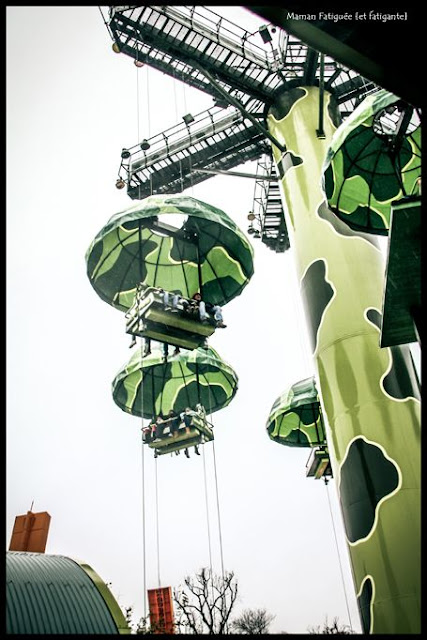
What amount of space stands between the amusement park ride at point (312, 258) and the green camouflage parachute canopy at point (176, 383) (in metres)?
0.06

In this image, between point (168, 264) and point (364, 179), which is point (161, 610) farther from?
point (364, 179)

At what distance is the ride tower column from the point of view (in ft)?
37.4

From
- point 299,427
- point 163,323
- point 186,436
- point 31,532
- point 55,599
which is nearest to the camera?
point 55,599

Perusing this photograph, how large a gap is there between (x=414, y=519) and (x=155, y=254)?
36.5ft

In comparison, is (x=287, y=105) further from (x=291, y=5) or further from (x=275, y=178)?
(x=291, y=5)

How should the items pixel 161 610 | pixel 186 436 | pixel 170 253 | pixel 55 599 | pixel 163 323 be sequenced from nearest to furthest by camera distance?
pixel 55 599, pixel 163 323, pixel 186 436, pixel 170 253, pixel 161 610

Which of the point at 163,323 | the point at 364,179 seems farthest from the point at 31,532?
the point at 364,179

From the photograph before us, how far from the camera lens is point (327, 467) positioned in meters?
19.7

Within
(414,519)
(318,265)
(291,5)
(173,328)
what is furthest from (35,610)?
(291,5)

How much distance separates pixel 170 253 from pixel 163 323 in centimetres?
572

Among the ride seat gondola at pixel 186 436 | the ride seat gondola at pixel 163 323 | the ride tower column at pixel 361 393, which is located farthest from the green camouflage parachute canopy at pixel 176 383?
the ride tower column at pixel 361 393

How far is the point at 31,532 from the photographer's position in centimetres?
1445

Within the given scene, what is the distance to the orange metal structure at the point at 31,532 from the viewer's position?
562 inches

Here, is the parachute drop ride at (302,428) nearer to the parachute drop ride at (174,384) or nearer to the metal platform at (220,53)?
the parachute drop ride at (174,384)
